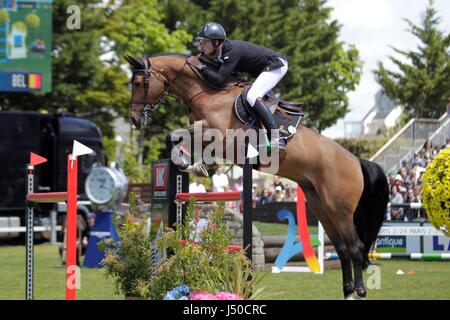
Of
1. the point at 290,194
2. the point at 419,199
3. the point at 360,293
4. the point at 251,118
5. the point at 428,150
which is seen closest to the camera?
the point at 251,118

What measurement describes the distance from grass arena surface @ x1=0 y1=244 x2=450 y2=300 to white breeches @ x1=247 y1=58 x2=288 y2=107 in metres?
1.71

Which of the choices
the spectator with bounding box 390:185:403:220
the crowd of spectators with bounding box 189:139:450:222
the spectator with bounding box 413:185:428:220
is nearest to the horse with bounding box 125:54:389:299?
the crowd of spectators with bounding box 189:139:450:222

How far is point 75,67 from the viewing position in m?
27.6

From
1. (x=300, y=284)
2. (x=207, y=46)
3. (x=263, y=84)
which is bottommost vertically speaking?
(x=300, y=284)

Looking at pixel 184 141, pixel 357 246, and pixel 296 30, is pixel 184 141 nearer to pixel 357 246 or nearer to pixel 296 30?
pixel 357 246

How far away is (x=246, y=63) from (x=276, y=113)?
1.73ft

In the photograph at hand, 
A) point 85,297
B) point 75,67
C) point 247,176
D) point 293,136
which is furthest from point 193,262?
point 75,67

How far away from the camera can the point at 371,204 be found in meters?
8.32

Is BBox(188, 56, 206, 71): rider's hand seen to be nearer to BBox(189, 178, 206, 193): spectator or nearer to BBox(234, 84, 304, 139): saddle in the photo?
BBox(234, 84, 304, 139): saddle

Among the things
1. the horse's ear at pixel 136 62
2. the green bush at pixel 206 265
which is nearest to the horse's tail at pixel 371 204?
the horse's ear at pixel 136 62

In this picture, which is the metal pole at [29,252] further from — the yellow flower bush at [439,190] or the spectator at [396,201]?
the spectator at [396,201]

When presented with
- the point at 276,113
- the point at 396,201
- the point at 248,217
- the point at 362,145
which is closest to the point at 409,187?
the point at 396,201

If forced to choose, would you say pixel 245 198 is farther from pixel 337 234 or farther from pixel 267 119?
pixel 337 234

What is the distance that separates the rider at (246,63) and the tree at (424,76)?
21870 millimetres
